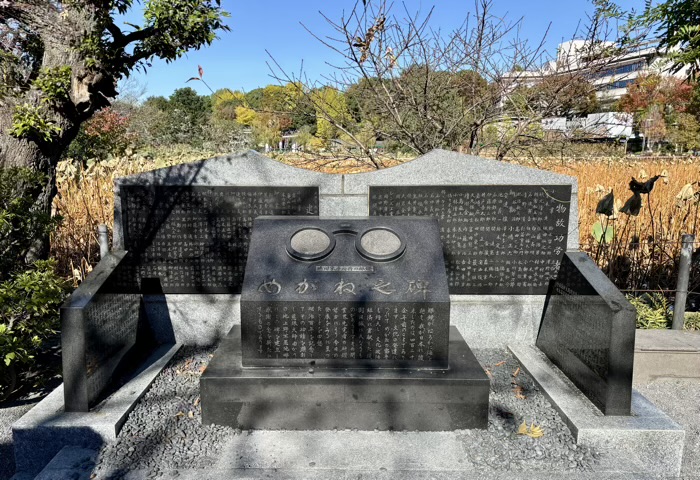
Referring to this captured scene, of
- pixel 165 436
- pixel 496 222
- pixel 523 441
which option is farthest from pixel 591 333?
pixel 165 436

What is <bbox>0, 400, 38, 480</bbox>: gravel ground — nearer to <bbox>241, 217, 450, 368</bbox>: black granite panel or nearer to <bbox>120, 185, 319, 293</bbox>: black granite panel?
<bbox>120, 185, 319, 293</bbox>: black granite panel

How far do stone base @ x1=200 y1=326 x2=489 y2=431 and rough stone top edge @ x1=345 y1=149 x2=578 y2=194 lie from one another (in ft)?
6.30

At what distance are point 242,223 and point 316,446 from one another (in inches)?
88.9

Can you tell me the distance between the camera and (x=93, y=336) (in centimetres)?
346

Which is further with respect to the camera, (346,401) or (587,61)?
(587,61)

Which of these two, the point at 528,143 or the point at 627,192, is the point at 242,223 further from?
the point at 627,192

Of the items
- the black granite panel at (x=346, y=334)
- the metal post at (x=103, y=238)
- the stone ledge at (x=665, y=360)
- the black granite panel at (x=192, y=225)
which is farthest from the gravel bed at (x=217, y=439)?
the metal post at (x=103, y=238)

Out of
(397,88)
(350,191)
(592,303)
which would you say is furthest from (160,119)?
(592,303)

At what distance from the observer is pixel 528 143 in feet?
23.0

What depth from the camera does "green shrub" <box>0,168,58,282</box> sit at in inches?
152

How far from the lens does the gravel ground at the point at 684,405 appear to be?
3336mm

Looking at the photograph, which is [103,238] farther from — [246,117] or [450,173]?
[246,117]

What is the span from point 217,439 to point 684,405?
3.87 meters

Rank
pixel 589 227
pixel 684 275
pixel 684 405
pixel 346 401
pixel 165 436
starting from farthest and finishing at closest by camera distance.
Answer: pixel 589 227 < pixel 684 275 < pixel 684 405 < pixel 346 401 < pixel 165 436
